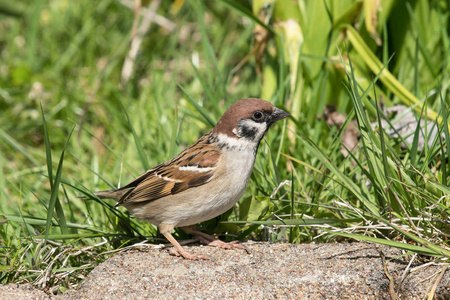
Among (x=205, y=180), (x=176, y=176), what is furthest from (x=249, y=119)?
(x=176, y=176)

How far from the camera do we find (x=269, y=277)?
2.86 metres

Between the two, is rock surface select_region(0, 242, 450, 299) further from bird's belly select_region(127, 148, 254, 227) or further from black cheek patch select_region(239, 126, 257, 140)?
black cheek patch select_region(239, 126, 257, 140)

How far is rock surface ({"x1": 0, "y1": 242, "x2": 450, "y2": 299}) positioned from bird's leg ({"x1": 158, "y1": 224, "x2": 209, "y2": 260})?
0.20 feet

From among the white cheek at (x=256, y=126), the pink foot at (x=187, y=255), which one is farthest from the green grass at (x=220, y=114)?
the pink foot at (x=187, y=255)

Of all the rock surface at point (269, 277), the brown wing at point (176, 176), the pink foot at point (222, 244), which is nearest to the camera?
the rock surface at point (269, 277)

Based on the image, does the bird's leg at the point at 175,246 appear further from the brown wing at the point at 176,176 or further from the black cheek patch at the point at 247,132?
the black cheek patch at the point at 247,132

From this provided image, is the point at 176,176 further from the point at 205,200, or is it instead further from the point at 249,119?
the point at 249,119

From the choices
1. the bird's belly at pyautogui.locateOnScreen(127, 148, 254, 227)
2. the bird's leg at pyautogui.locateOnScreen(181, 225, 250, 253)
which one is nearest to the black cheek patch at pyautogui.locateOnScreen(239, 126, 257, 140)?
the bird's belly at pyautogui.locateOnScreen(127, 148, 254, 227)

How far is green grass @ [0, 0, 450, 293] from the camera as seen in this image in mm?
3160

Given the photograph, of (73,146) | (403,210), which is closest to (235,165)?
(403,210)

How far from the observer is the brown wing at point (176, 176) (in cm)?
351

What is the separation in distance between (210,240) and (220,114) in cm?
130

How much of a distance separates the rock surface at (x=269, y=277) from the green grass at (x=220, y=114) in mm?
151

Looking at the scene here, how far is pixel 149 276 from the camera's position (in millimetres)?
2939
